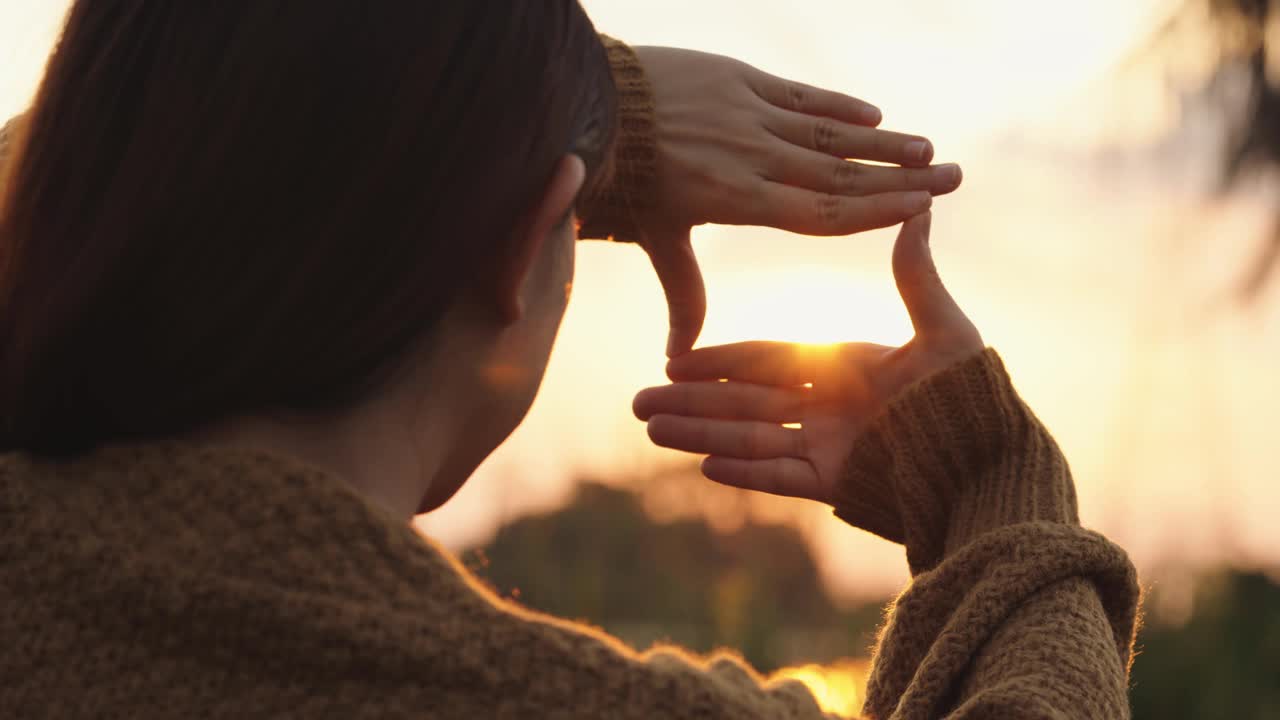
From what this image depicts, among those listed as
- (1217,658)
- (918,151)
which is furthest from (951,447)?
(1217,658)

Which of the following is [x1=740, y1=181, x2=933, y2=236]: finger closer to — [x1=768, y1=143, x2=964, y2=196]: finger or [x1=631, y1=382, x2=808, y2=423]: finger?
[x1=768, y1=143, x2=964, y2=196]: finger

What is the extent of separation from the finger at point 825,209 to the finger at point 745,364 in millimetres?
295

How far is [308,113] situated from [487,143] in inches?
6.3

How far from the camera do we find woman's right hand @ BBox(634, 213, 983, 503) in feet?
7.09

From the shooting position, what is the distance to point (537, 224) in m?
1.20

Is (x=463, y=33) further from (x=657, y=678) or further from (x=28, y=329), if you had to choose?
(x=657, y=678)

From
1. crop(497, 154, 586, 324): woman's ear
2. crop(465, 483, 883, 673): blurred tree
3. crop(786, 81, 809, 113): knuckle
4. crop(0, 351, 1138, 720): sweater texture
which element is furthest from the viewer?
crop(465, 483, 883, 673): blurred tree

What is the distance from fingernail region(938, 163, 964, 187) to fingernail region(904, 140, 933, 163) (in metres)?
0.03

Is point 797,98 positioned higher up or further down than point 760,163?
higher up

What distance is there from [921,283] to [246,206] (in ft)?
4.42

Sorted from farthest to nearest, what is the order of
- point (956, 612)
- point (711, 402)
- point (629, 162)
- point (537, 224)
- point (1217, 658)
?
point (1217, 658)
point (711, 402)
point (629, 162)
point (956, 612)
point (537, 224)

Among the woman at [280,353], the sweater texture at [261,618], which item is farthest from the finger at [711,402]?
the sweater texture at [261,618]

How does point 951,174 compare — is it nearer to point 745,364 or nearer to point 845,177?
point 845,177

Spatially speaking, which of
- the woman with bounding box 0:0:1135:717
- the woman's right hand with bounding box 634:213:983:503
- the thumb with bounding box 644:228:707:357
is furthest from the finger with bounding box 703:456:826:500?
the woman with bounding box 0:0:1135:717
